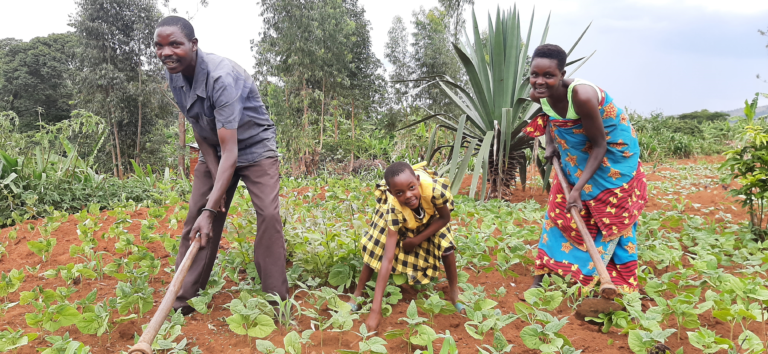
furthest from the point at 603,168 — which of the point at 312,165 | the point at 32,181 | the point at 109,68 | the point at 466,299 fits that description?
the point at 109,68

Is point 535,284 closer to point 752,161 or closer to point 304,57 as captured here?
point 752,161

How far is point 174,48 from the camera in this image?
72.4 inches

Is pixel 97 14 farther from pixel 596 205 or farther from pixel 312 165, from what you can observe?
pixel 596 205

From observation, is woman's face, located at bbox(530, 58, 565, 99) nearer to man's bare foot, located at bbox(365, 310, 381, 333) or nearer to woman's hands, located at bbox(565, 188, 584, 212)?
woman's hands, located at bbox(565, 188, 584, 212)

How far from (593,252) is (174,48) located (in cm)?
204

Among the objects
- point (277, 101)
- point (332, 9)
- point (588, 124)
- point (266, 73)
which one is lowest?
point (588, 124)

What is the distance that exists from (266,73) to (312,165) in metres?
4.36

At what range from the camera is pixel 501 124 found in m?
4.59

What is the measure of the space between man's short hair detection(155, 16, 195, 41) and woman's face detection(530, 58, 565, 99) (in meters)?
1.55

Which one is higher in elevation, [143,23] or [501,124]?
[143,23]

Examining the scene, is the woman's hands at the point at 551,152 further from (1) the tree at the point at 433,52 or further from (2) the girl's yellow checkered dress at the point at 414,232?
(1) the tree at the point at 433,52

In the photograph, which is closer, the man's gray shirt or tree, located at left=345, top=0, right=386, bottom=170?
the man's gray shirt

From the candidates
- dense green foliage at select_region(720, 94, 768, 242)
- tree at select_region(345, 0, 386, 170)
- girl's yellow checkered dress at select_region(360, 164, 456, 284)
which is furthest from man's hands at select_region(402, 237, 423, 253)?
tree at select_region(345, 0, 386, 170)

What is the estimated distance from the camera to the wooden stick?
1.95 meters
